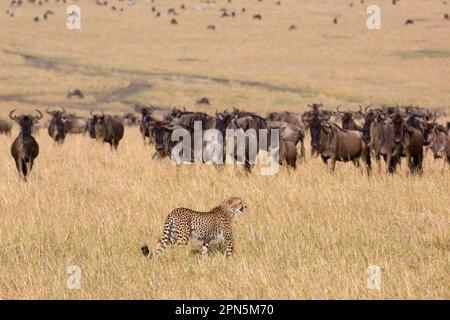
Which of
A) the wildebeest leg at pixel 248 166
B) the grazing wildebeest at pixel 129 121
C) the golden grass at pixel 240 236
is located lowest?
the golden grass at pixel 240 236

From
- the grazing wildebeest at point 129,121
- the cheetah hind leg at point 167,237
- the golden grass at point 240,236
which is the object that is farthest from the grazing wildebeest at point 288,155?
the grazing wildebeest at point 129,121

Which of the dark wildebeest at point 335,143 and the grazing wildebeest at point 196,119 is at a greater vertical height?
the grazing wildebeest at point 196,119

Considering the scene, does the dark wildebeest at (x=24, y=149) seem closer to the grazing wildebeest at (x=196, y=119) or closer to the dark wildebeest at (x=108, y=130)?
the grazing wildebeest at (x=196, y=119)

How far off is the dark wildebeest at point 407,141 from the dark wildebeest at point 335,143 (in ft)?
2.83

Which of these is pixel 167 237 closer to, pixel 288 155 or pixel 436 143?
pixel 288 155

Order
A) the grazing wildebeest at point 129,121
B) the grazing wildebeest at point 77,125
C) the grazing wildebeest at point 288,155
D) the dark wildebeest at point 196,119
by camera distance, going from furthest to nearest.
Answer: the grazing wildebeest at point 129,121 → the grazing wildebeest at point 77,125 → the dark wildebeest at point 196,119 → the grazing wildebeest at point 288,155

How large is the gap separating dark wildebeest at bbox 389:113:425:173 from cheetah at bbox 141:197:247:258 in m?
8.34

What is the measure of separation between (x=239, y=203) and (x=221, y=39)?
84524mm

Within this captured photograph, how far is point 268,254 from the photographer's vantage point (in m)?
8.75

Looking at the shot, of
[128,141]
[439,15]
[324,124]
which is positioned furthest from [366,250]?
[439,15]

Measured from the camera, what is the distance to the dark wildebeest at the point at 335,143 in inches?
669

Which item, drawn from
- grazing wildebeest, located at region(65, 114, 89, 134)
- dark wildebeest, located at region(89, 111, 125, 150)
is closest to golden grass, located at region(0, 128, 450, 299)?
dark wildebeest, located at region(89, 111, 125, 150)

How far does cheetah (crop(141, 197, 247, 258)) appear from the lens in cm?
853
